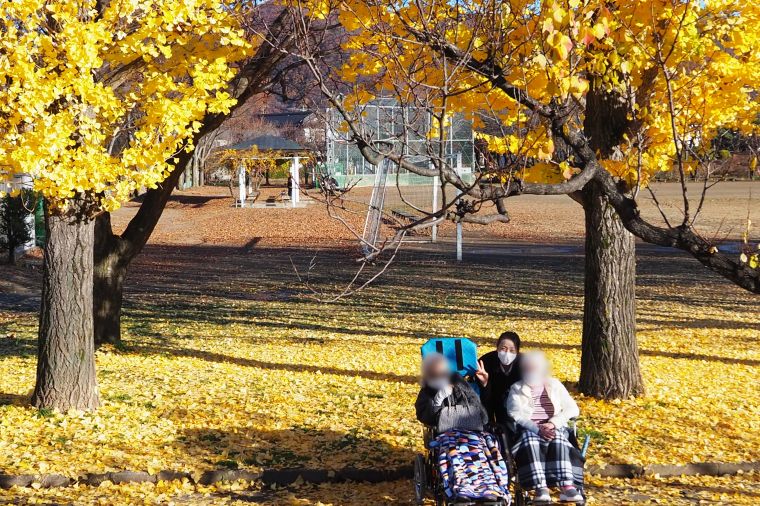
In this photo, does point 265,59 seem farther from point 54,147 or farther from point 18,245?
point 18,245

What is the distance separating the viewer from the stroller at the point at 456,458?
475cm

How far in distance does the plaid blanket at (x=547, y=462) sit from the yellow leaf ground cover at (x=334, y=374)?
872 millimetres

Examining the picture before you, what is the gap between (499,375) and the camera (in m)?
5.75

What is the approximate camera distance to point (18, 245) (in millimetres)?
19703

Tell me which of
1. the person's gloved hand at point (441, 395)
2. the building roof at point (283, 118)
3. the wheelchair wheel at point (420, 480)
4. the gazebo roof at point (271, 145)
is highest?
the building roof at point (283, 118)

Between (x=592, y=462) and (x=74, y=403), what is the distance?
165 inches

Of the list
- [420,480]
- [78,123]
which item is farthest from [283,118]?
[420,480]

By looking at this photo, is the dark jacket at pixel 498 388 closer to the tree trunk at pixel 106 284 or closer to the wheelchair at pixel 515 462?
the wheelchair at pixel 515 462

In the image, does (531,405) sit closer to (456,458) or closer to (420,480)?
(456,458)

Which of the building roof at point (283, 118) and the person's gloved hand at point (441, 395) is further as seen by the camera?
the building roof at point (283, 118)

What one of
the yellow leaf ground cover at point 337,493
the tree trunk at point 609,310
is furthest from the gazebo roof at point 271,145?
the yellow leaf ground cover at point 337,493

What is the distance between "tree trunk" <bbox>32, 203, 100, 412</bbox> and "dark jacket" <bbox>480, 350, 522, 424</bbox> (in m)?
3.61

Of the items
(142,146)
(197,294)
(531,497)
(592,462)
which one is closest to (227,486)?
(531,497)

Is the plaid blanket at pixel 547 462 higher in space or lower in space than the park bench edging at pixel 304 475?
higher
